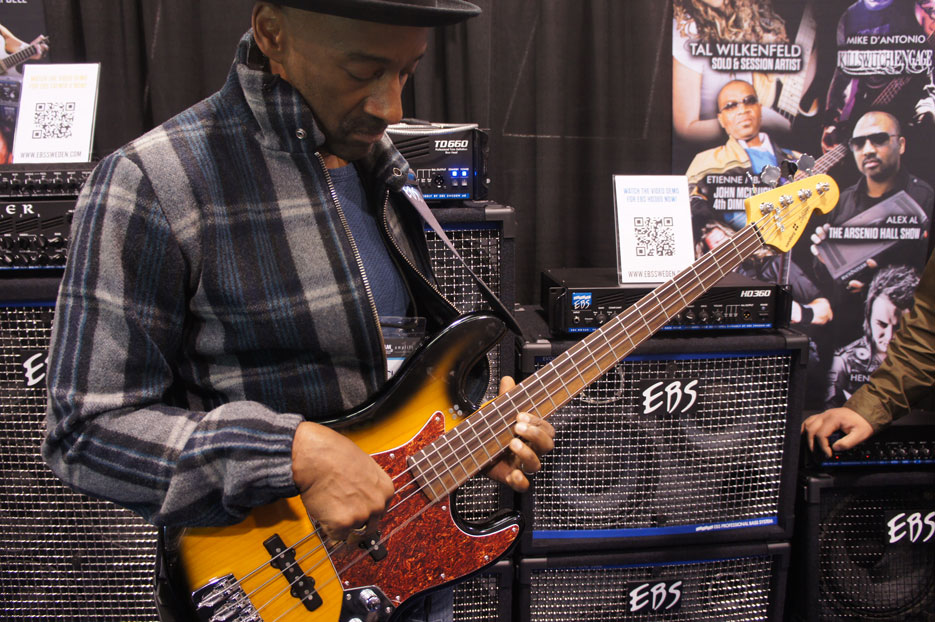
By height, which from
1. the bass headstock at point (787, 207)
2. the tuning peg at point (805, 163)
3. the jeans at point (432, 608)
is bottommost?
the jeans at point (432, 608)

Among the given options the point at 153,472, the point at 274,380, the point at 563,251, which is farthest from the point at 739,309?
the point at 153,472

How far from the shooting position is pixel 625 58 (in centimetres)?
215

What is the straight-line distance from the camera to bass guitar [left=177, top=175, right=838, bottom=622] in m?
0.88

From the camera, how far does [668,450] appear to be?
169 centimetres

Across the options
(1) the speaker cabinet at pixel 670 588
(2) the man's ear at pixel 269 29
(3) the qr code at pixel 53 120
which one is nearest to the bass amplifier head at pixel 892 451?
(1) the speaker cabinet at pixel 670 588

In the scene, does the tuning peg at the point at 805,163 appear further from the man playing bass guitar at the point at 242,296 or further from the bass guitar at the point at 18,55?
the bass guitar at the point at 18,55

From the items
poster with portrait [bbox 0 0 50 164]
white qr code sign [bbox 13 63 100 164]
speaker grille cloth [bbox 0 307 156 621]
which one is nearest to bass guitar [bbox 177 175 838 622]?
speaker grille cloth [bbox 0 307 156 621]

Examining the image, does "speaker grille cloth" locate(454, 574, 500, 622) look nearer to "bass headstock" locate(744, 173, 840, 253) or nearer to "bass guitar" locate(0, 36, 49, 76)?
"bass headstock" locate(744, 173, 840, 253)

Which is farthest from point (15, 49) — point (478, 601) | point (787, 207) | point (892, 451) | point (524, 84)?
point (892, 451)

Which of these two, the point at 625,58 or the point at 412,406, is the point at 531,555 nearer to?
the point at 412,406

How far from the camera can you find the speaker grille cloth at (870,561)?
5.73ft

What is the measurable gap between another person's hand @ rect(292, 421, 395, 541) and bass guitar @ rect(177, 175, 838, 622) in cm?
13

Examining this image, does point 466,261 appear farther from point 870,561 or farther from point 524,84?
point 870,561

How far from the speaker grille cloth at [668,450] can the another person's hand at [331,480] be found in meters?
0.92
